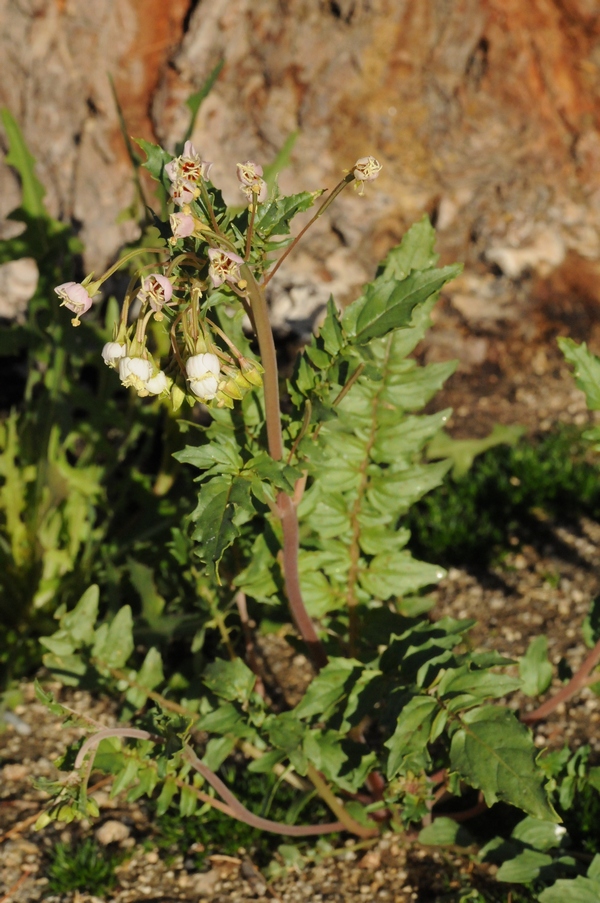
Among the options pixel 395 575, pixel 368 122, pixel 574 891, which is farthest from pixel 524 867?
pixel 368 122

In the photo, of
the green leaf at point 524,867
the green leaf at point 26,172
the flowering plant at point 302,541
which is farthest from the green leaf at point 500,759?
the green leaf at point 26,172

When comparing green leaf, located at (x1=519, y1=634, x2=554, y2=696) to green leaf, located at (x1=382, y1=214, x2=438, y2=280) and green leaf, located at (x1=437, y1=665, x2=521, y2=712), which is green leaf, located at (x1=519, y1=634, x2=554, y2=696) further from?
green leaf, located at (x1=382, y1=214, x2=438, y2=280)

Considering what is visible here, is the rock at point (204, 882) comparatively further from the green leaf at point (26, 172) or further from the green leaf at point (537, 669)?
the green leaf at point (26, 172)

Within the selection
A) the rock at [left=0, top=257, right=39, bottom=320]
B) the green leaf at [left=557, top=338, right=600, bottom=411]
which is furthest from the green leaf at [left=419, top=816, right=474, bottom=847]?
the rock at [left=0, top=257, right=39, bottom=320]

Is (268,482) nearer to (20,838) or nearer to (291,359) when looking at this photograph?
(20,838)

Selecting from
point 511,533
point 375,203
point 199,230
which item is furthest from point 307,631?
point 375,203

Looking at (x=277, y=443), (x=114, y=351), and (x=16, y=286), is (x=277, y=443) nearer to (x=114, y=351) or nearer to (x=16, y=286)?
(x=114, y=351)

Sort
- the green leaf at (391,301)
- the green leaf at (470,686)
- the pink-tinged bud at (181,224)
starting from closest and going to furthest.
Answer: the pink-tinged bud at (181,224), the green leaf at (391,301), the green leaf at (470,686)
